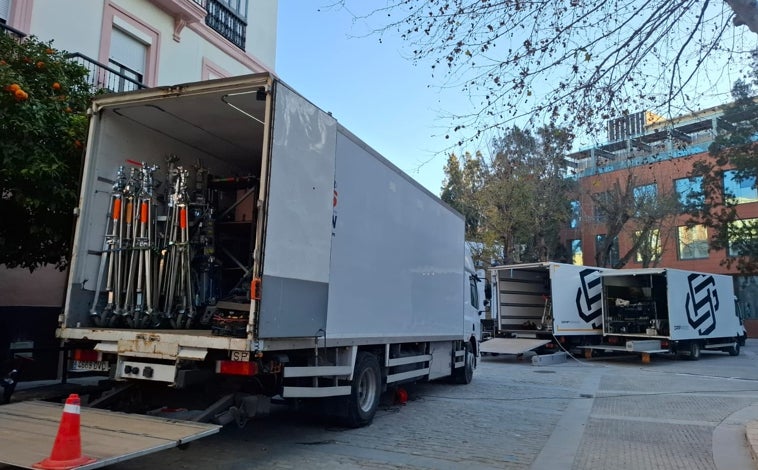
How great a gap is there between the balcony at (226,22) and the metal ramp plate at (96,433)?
1237cm

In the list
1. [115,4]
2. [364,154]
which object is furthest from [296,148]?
[115,4]

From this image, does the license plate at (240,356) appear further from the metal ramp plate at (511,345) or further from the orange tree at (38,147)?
the metal ramp plate at (511,345)

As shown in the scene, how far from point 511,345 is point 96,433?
49.2 ft

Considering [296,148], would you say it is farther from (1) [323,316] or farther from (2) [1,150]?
(2) [1,150]

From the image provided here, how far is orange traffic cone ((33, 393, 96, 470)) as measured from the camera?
12.9 ft

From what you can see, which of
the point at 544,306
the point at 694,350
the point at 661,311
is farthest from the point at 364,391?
the point at 694,350

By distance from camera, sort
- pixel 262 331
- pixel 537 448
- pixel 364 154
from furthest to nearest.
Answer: pixel 364 154
pixel 537 448
pixel 262 331

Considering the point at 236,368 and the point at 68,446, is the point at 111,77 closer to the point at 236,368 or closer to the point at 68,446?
the point at 236,368

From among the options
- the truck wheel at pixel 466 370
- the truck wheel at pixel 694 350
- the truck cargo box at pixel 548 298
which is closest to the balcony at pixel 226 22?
the truck wheel at pixel 466 370

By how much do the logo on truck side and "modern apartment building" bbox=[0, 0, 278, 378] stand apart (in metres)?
15.6

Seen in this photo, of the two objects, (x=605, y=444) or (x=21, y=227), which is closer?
(x=605, y=444)

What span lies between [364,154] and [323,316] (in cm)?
228

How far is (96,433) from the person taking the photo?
4809mm

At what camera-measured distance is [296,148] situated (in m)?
5.94
